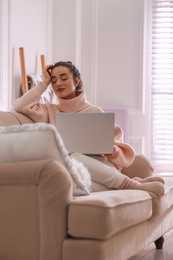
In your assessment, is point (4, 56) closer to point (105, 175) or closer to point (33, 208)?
point (105, 175)

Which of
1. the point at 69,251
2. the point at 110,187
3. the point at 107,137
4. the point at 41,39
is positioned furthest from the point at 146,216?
the point at 41,39

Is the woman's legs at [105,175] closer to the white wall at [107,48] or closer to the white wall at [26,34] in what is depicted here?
the white wall at [26,34]

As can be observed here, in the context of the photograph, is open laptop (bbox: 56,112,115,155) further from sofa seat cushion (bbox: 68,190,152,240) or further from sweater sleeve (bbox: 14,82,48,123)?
sofa seat cushion (bbox: 68,190,152,240)

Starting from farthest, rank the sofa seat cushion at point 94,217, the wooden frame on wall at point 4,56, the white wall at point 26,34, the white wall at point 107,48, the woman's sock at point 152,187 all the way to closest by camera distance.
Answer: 1. the white wall at point 107,48
2. the white wall at point 26,34
3. the wooden frame on wall at point 4,56
4. the woman's sock at point 152,187
5. the sofa seat cushion at point 94,217

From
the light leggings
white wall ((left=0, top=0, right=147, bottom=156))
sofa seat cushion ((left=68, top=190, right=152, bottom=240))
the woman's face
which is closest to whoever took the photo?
sofa seat cushion ((left=68, top=190, right=152, bottom=240))

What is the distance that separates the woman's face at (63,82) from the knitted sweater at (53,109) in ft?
0.17

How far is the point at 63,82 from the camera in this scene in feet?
12.6

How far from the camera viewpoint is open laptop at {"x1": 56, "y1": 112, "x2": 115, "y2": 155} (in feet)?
10.7

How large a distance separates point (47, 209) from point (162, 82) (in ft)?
13.7

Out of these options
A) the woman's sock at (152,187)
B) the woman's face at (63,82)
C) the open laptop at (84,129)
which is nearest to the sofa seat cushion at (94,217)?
the woman's sock at (152,187)

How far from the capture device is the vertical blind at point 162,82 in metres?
6.30

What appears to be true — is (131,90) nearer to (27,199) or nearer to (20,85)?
(20,85)

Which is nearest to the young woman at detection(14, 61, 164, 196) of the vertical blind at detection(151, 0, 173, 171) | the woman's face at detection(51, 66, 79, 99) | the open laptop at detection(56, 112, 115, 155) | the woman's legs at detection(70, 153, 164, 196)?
the woman's face at detection(51, 66, 79, 99)

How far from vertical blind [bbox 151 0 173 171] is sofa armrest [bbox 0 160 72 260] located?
13.1 feet
